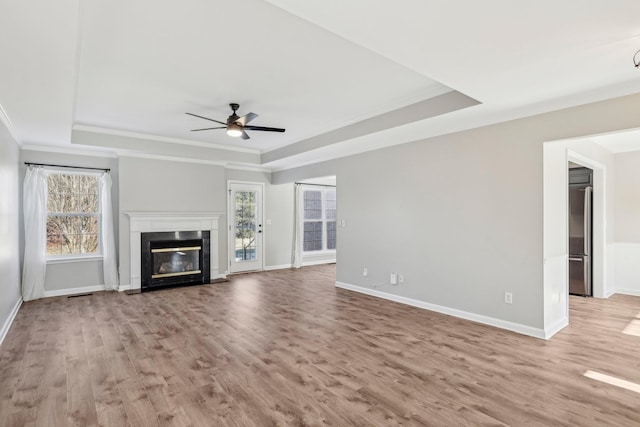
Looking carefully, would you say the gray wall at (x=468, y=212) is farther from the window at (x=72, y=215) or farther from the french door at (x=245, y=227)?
Answer: the window at (x=72, y=215)

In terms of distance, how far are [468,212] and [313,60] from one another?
2.67m

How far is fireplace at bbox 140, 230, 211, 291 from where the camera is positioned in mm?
6168

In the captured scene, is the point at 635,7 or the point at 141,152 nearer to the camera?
the point at 635,7

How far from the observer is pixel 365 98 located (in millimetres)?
4102

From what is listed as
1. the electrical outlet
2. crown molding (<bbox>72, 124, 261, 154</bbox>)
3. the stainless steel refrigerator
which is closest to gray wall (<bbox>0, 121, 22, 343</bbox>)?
crown molding (<bbox>72, 124, 261, 154</bbox>)

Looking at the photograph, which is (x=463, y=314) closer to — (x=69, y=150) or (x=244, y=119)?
(x=244, y=119)

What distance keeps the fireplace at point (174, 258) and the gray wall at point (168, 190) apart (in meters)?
0.34

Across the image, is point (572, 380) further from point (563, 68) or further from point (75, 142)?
point (75, 142)

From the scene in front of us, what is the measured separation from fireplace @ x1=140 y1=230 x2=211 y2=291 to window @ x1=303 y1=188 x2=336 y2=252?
2892 mm

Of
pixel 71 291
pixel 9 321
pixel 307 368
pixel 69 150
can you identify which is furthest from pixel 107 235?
pixel 307 368

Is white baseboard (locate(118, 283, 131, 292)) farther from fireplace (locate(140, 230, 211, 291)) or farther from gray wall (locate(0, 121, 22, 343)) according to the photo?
gray wall (locate(0, 121, 22, 343))

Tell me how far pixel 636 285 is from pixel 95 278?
367 inches

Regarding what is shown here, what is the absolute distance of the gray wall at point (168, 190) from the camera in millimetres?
6062

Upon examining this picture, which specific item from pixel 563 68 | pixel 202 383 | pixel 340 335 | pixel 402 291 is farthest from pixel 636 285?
pixel 202 383
